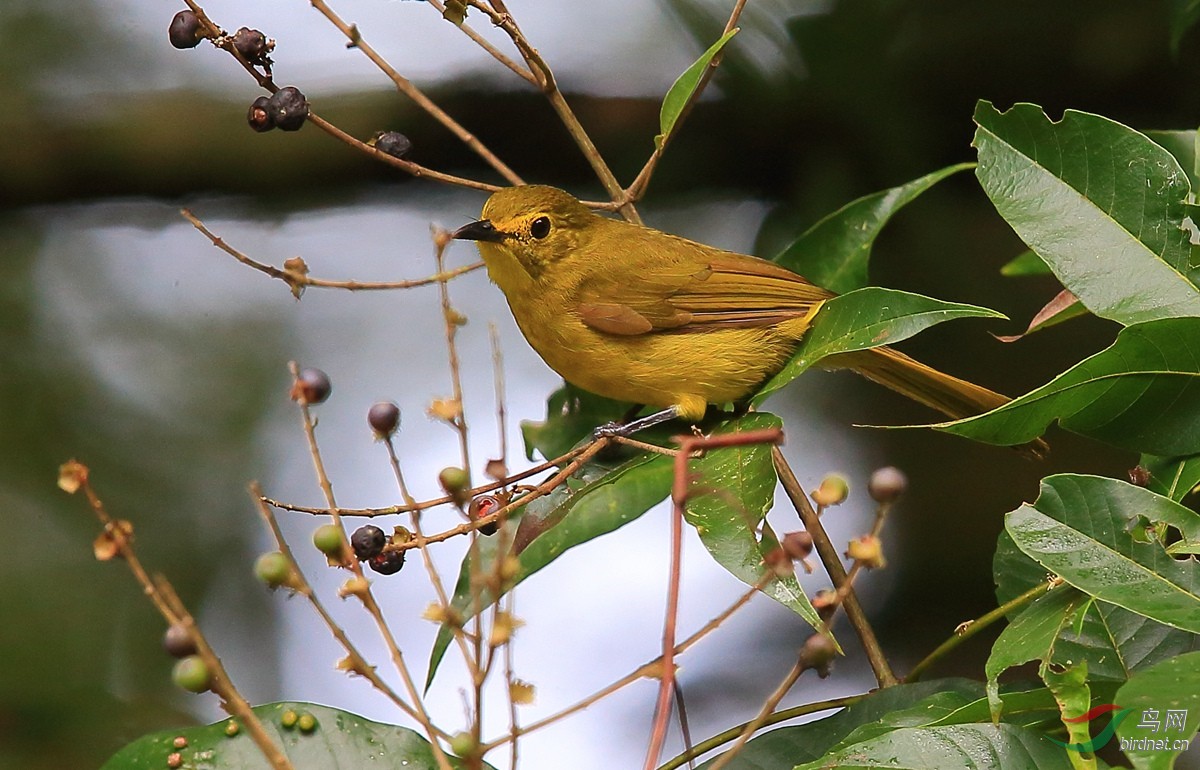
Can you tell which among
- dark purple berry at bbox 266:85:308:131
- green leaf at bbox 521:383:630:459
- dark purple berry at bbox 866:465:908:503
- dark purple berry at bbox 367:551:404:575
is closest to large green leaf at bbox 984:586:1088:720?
dark purple berry at bbox 866:465:908:503

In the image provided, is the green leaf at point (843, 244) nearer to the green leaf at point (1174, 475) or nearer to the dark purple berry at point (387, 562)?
the green leaf at point (1174, 475)

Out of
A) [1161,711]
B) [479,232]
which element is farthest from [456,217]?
[1161,711]

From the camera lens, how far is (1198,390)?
1.63 metres

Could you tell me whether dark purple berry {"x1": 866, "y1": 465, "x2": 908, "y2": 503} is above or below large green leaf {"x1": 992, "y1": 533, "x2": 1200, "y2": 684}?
Answer: above

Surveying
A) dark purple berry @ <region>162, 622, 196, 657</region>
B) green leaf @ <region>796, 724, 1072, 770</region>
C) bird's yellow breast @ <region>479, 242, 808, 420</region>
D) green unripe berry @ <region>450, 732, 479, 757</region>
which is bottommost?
green leaf @ <region>796, 724, 1072, 770</region>

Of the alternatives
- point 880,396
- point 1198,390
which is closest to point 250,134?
point 880,396

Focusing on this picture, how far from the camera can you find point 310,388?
1491 mm

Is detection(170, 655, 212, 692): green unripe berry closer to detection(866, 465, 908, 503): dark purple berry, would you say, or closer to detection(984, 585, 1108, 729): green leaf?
detection(866, 465, 908, 503): dark purple berry

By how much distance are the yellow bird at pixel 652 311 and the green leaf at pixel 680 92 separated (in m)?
0.44

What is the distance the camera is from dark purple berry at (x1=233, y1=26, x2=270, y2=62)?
1.90 meters

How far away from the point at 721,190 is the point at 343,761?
2.55m

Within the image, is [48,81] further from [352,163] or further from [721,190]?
[721,190]

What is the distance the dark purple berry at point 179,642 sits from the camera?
1216mm

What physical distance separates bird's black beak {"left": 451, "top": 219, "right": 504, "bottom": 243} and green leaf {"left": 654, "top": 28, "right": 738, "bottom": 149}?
2.20ft
